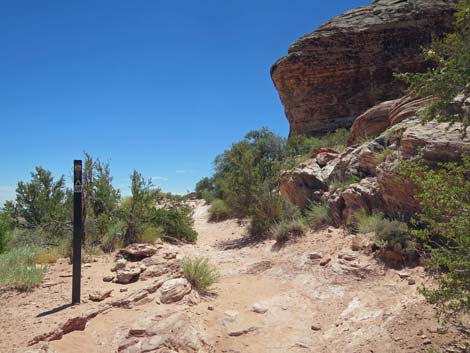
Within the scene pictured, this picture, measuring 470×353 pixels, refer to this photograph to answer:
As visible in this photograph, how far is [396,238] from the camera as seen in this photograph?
4988 mm

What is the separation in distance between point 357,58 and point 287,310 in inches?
575

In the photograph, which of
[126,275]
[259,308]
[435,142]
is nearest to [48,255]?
[126,275]

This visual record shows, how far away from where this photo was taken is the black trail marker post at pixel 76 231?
450 centimetres

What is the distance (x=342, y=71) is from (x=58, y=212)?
1405 cm

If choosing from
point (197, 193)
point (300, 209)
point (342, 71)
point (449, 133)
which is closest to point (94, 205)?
point (300, 209)

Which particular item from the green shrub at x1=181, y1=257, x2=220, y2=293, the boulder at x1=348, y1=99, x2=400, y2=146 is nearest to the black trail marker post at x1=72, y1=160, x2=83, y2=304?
the green shrub at x1=181, y1=257, x2=220, y2=293

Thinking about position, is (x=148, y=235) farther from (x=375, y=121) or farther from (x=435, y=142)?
(x=375, y=121)

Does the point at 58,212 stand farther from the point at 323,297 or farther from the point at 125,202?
the point at 323,297

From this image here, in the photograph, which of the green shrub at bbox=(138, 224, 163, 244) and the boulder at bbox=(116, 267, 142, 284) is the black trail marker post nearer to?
the boulder at bbox=(116, 267, 142, 284)

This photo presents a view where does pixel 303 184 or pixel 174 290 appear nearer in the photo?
pixel 174 290

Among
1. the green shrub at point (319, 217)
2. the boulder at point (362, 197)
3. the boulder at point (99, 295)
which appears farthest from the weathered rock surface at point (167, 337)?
the green shrub at point (319, 217)

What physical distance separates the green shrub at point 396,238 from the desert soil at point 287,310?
284 millimetres

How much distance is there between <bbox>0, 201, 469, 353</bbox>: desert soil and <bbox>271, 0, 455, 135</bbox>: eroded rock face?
11.3m

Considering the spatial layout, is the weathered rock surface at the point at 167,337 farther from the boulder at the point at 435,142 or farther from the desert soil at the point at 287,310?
the boulder at the point at 435,142
